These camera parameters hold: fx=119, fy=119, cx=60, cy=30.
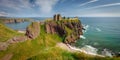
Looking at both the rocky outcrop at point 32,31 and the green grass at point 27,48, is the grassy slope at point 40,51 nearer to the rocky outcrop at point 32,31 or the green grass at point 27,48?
the green grass at point 27,48

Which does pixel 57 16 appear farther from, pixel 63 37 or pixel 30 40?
pixel 30 40

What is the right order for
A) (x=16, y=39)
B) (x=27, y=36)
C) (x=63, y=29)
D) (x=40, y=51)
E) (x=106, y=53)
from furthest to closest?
1. (x=63, y=29)
2. (x=27, y=36)
3. (x=106, y=53)
4. (x=16, y=39)
5. (x=40, y=51)

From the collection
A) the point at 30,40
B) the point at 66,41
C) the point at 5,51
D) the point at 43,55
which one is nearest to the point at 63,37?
the point at 66,41

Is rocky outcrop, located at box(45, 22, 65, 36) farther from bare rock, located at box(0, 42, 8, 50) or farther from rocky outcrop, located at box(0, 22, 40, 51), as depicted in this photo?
bare rock, located at box(0, 42, 8, 50)

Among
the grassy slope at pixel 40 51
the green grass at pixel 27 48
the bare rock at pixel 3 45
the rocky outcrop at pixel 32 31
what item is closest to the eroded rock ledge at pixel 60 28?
the rocky outcrop at pixel 32 31

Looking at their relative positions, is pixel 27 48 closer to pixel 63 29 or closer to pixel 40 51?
pixel 63 29

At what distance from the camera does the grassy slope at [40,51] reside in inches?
733

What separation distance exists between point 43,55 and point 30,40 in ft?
227

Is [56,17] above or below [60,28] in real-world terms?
above

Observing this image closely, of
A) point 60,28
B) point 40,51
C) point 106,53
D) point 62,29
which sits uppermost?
point 40,51

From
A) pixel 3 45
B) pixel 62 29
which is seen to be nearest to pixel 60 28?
pixel 62 29

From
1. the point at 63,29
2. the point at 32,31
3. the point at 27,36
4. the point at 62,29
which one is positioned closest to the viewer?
the point at 27,36

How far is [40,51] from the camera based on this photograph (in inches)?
886

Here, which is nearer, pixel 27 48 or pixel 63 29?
pixel 27 48
